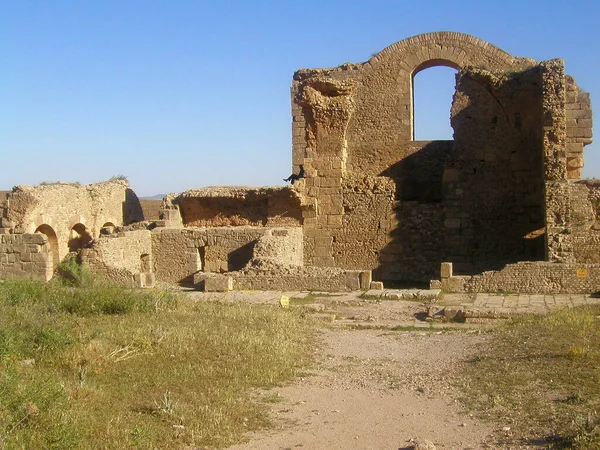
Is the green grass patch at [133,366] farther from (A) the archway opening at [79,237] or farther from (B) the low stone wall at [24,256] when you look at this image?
(A) the archway opening at [79,237]

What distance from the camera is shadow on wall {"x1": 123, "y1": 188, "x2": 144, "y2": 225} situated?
980 inches

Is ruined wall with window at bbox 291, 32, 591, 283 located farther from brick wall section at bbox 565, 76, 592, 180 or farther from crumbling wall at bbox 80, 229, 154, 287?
crumbling wall at bbox 80, 229, 154, 287

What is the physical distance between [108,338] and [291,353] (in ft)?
7.21

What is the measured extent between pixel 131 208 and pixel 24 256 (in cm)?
879

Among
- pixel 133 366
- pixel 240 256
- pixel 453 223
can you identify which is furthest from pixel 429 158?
pixel 133 366

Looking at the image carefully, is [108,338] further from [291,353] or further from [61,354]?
[291,353]

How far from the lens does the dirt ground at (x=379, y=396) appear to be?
612 centimetres

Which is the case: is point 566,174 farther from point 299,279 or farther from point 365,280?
point 299,279

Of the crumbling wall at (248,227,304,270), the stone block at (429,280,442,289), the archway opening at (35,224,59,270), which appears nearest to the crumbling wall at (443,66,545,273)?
the stone block at (429,280,442,289)

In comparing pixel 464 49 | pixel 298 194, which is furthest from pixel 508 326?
pixel 464 49

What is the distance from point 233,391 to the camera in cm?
735

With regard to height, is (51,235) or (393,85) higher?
(393,85)

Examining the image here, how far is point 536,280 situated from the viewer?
15.0 meters

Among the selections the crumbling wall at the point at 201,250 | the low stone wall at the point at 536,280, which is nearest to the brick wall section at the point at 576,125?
the low stone wall at the point at 536,280
